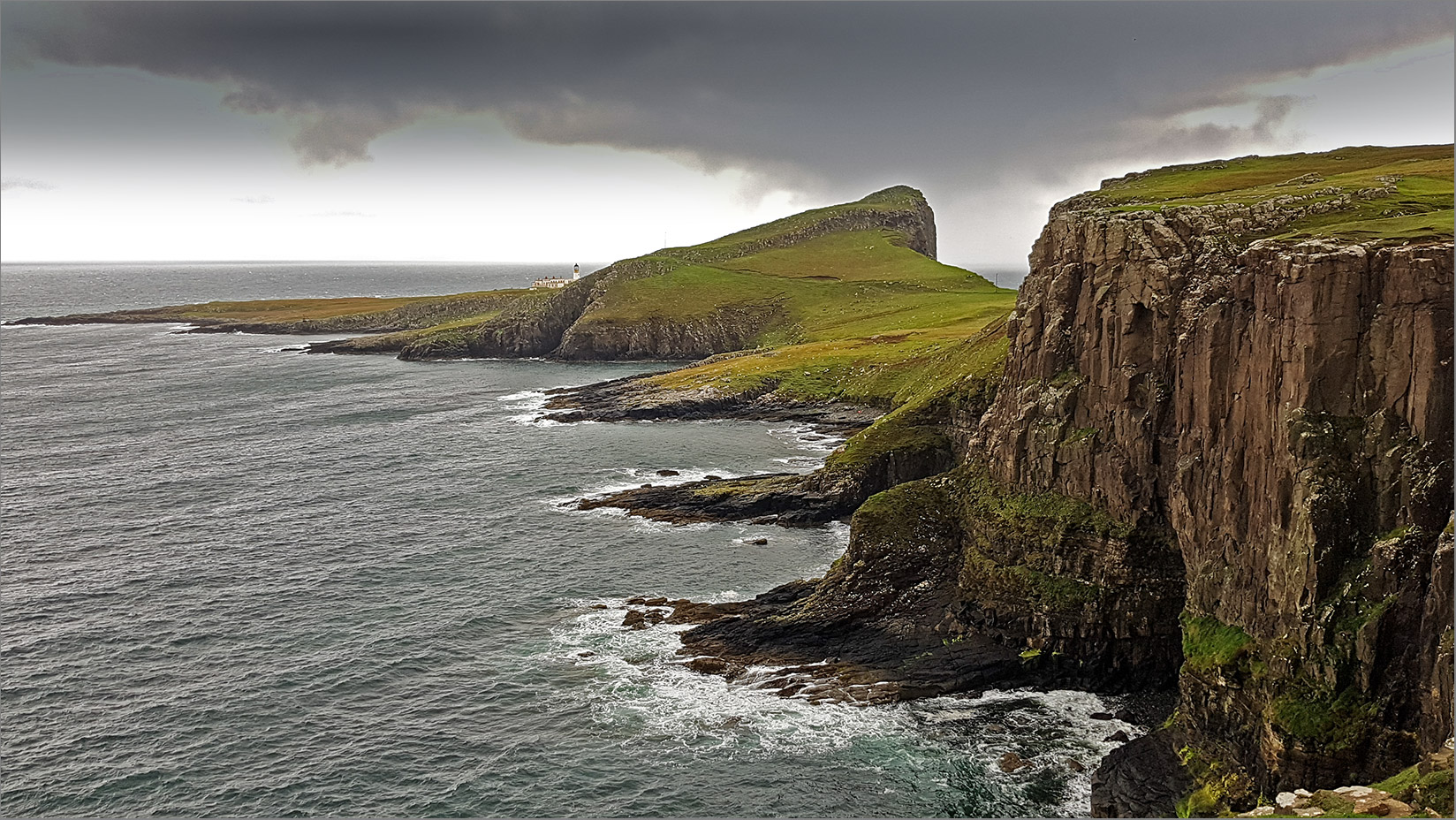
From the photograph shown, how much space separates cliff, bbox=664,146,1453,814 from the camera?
108 ft

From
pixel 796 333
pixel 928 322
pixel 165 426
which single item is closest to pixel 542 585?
pixel 165 426

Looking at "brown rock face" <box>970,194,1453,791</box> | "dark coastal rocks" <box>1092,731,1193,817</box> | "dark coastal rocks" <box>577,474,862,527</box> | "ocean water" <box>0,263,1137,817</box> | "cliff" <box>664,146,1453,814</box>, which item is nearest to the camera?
"brown rock face" <box>970,194,1453,791</box>

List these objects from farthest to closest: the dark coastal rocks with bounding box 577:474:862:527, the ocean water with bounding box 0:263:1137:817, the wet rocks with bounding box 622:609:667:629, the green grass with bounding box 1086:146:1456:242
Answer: the dark coastal rocks with bounding box 577:474:862:527, the wet rocks with bounding box 622:609:667:629, the ocean water with bounding box 0:263:1137:817, the green grass with bounding box 1086:146:1456:242

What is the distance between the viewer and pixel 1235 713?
3709cm

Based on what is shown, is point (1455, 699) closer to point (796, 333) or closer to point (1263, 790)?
point (1263, 790)

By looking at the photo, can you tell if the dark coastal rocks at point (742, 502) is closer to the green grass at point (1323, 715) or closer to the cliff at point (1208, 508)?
the cliff at point (1208, 508)

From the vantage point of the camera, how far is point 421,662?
5528 centimetres

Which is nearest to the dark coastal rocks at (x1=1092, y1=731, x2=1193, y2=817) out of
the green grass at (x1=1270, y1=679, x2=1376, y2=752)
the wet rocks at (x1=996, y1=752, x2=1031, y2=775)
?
the wet rocks at (x1=996, y1=752, x2=1031, y2=775)

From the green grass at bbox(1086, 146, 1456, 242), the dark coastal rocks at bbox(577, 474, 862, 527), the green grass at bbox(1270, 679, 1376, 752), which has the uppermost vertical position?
the green grass at bbox(1086, 146, 1456, 242)

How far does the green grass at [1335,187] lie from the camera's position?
1526 inches

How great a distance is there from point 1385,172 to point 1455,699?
127 ft

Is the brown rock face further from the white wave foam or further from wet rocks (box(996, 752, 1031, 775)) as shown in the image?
wet rocks (box(996, 752, 1031, 775))

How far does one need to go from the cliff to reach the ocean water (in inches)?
170

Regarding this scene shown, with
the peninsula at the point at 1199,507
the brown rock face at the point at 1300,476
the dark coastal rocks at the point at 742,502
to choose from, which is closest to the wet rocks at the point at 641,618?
the peninsula at the point at 1199,507
